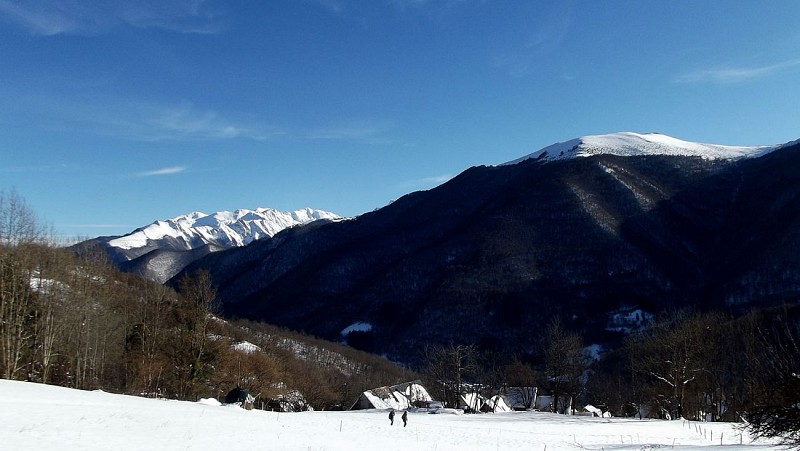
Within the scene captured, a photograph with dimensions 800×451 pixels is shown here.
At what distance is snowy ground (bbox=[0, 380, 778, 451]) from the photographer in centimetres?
2472

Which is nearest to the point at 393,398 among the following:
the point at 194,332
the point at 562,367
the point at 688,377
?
the point at 562,367

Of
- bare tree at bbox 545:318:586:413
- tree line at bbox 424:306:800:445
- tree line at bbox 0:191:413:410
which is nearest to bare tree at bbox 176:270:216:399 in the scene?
tree line at bbox 0:191:413:410

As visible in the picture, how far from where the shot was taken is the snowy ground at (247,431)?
2472 cm

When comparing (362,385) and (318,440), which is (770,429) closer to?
(318,440)

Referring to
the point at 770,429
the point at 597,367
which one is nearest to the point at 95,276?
the point at 770,429

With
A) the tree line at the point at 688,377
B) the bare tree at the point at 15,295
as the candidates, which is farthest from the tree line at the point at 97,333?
the tree line at the point at 688,377

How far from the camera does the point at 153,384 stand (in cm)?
6319

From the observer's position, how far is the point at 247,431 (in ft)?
100

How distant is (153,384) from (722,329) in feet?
Result: 288

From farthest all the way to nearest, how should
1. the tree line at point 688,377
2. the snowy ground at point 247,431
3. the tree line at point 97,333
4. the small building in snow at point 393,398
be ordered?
1. the small building in snow at point 393,398
2. the tree line at point 97,333
3. the snowy ground at point 247,431
4. the tree line at point 688,377

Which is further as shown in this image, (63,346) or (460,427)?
(63,346)

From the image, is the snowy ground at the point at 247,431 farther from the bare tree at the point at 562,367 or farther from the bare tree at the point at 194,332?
the bare tree at the point at 562,367

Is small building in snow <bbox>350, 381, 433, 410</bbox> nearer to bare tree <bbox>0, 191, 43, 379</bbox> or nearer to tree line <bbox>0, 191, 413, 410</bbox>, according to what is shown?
tree line <bbox>0, 191, 413, 410</bbox>

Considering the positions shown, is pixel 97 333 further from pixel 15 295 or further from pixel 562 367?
pixel 562 367
